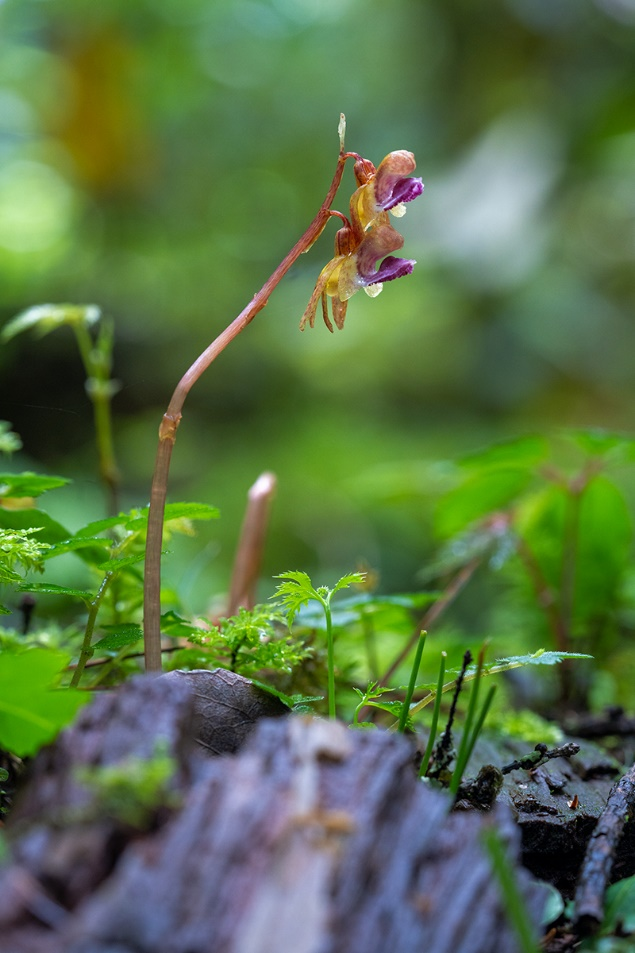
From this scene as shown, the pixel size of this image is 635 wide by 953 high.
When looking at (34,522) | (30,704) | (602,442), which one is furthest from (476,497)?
(30,704)

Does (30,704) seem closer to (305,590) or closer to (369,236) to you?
(305,590)

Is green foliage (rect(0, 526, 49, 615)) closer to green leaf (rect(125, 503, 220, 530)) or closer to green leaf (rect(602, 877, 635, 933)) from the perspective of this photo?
green leaf (rect(125, 503, 220, 530))

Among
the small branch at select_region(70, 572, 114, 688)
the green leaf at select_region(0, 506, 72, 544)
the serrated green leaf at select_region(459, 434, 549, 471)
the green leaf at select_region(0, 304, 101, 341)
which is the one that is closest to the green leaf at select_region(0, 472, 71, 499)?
the green leaf at select_region(0, 506, 72, 544)

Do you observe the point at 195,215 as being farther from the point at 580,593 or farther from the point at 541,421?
the point at 580,593

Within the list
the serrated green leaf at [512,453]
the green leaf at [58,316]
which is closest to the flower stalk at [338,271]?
Answer: the green leaf at [58,316]

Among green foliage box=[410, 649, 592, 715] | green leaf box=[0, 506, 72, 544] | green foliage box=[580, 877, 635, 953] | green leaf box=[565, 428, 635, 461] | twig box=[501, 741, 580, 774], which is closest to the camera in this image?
green foliage box=[580, 877, 635, 953]

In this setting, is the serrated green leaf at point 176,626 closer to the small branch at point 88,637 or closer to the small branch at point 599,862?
the small branch at point 88,637
